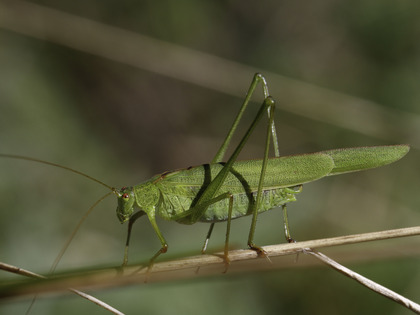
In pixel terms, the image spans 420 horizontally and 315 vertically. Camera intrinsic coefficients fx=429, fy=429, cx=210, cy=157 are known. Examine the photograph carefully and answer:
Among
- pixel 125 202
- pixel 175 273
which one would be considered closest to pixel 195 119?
pixel 125 202

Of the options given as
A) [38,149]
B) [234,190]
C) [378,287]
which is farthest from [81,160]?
[378,287]

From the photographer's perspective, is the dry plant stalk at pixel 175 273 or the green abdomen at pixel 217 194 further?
the green abdomen at pixel 217 194

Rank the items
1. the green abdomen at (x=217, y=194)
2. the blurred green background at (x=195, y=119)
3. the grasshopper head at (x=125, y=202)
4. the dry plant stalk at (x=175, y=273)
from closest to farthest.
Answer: the dry plant stalk at (x=175, y=273)
the green abdomen at (x=217, y=194)
the grasshopper head at (x=125, y=202)
the blurred green background at (x=195, y=119)

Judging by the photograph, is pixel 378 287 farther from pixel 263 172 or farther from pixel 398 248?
pixel 263 172

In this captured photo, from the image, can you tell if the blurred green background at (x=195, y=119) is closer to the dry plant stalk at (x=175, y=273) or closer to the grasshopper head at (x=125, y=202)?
the grasshopper head at (x=125, y=202)

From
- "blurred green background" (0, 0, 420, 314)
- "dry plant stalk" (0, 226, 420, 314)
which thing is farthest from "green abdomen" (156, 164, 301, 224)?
"blurred green background" (0, 0, 420, 314)

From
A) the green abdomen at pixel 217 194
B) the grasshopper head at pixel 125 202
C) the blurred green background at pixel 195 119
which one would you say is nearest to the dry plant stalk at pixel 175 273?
the green abdomen at pixel 217 194

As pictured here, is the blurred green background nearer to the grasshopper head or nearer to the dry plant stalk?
the grasshopper head

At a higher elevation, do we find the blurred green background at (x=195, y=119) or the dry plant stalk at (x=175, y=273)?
the blurred green background at (x=195, y=119)

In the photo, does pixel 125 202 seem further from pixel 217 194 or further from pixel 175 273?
pixel 175 273
